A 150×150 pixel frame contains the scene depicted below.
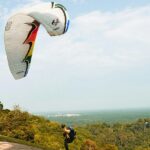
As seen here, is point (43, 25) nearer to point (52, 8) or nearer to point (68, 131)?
point (52, 8)

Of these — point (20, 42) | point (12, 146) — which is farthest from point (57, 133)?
point (20, 42)

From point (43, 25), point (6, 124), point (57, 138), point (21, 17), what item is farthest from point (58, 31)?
point (57, 138)

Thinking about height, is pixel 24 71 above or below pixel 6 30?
below

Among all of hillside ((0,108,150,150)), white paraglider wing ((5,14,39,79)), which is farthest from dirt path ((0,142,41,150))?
white paraglider wing ((5,14,39,79))

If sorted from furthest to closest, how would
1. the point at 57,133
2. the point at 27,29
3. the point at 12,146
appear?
the point at 57,133 → the point at 12,146 → the point at 27,29

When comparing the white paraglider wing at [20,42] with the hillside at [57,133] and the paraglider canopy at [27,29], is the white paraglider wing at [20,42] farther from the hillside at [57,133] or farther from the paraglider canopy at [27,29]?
the hillside at [57,133]

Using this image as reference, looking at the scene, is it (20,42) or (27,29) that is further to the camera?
(27,29)

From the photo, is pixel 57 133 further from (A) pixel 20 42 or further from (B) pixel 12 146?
(A) pixel 20 42
